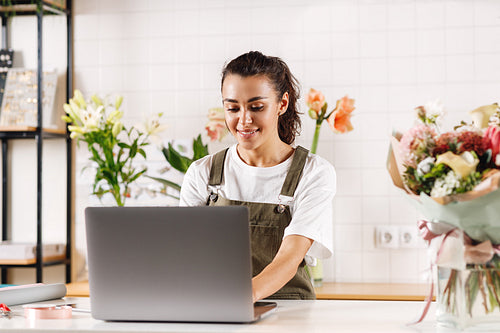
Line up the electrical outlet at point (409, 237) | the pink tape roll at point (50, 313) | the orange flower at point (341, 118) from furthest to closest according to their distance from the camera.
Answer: the electrical outlet at point (409, 237) → the orange flower at point (341, 118) → the pink tape roll at point (50, 313)

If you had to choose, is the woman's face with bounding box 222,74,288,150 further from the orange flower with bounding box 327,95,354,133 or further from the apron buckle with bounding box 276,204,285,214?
the orange flower with bounding box 327,95,354,133

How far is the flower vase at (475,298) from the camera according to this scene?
44.5 inches

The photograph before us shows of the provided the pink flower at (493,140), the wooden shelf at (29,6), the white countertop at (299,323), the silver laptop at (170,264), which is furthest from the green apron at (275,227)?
the wooden shelf at (29,6)

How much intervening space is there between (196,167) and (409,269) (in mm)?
1446

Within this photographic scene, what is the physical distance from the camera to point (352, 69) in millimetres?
3086

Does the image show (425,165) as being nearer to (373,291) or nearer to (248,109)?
(248,109)

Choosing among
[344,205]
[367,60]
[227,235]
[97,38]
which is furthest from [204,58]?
[227,235]

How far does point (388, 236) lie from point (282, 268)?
1.52 m

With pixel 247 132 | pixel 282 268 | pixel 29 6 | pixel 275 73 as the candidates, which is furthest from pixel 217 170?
pixel 29 6

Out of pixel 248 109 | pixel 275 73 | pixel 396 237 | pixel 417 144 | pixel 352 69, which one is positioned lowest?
pixel 396 237

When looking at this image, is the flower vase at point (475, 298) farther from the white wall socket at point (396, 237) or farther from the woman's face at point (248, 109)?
the white wall socket at point (396, 237)

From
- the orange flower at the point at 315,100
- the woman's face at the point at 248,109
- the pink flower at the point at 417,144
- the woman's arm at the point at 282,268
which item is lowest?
the woman's arm at the point at 282,268

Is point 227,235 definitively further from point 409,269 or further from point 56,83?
point 56,83

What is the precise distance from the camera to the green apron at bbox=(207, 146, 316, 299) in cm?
186
